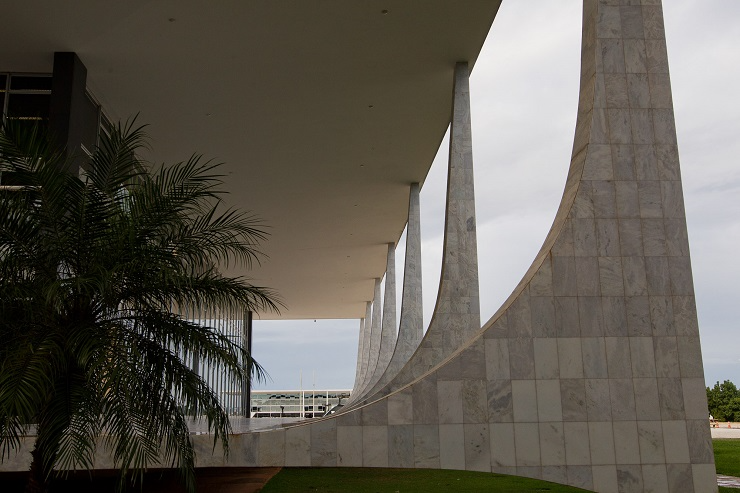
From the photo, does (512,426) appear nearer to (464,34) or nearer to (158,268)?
(158,268)

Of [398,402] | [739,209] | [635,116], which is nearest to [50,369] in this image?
[398,402]

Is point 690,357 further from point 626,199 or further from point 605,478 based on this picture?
point 626,199

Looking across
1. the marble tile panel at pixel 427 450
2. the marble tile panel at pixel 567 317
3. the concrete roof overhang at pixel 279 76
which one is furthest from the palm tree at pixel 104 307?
the concrete roof overhang at pixel 279 76

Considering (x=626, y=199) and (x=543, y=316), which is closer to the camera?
(x=543, y=316)

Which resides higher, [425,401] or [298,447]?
[425,401]

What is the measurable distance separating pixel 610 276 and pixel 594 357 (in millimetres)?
1084

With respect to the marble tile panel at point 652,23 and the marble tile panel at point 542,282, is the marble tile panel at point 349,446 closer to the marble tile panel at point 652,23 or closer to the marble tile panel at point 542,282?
the marble tile panel at point 542,282

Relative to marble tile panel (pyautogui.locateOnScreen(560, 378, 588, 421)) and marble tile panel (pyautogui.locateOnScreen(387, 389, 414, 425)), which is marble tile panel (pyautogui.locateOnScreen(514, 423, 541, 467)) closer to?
marble tile panel (pyautogui.locateOnScreen(560, 378, 588, 421))

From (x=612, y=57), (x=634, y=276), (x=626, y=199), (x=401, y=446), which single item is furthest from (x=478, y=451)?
(x=612, y=57)

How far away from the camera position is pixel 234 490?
30.9 feet

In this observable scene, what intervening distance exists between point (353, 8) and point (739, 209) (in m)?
7.87

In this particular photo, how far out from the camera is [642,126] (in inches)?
382

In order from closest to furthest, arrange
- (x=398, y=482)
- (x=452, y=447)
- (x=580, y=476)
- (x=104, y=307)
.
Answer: (x=104, y=307)
(x=580, y=476)
(x=452, y=447)
(x=398, y=482)

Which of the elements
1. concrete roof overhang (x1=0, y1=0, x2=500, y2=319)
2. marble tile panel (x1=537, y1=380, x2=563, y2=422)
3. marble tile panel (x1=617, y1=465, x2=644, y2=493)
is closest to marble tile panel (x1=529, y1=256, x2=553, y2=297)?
marble tile panel (x1=537, y1=380, x2=563, y2=422)
